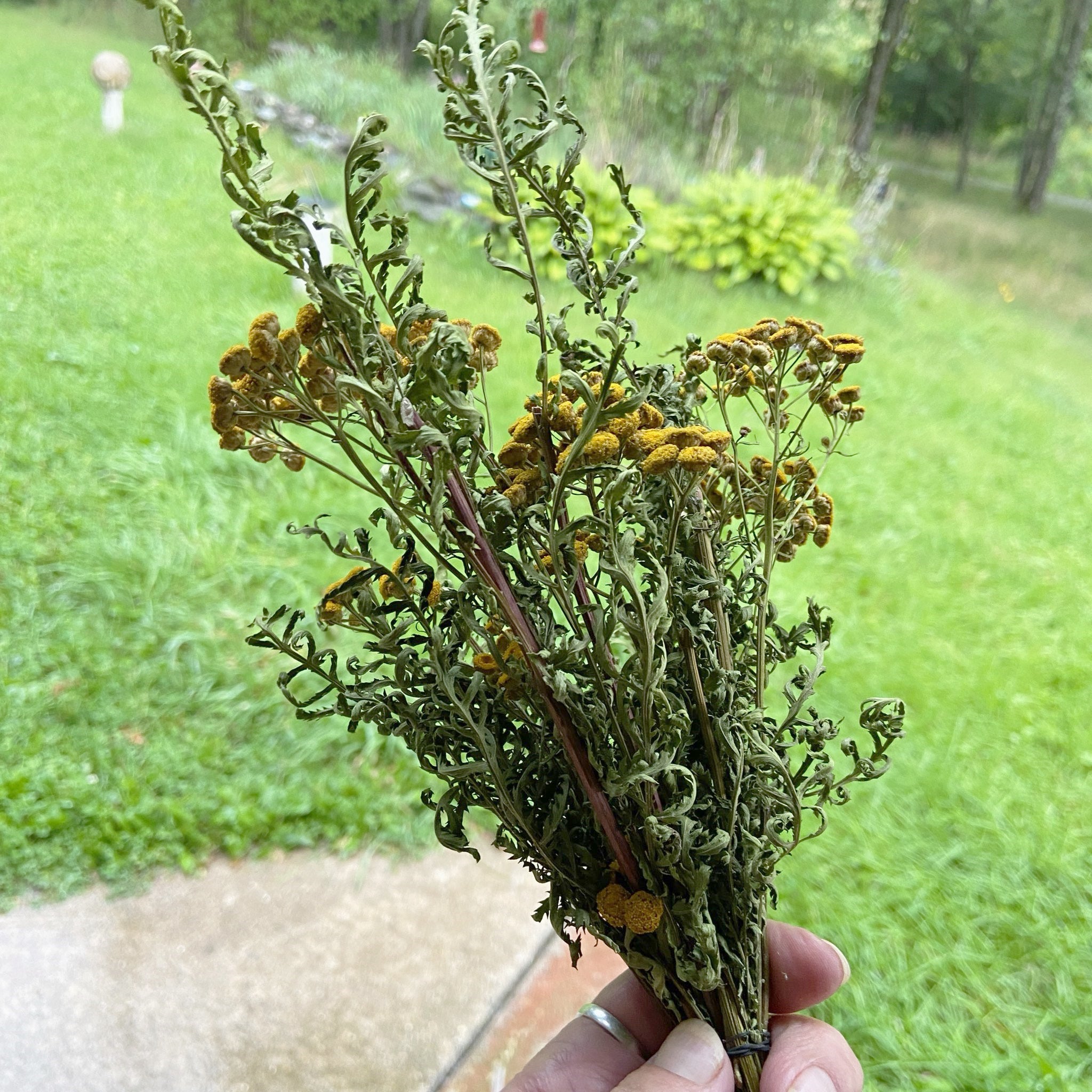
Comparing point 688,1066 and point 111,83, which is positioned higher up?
point 111,83

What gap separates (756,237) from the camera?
15.3 ft

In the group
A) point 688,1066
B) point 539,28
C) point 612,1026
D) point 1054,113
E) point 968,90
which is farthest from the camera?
point 968,90

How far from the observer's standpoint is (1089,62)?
27.0 feet

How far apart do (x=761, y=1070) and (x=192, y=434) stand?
2.25 m

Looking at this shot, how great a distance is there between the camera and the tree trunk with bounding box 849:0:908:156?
23.4ft

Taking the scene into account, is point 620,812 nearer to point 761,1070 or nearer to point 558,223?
point 761,1070

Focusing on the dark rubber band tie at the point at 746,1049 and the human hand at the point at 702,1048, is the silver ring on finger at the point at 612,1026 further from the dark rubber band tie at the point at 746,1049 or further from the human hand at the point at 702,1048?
the dark rubber band tie at the point at 746,1049

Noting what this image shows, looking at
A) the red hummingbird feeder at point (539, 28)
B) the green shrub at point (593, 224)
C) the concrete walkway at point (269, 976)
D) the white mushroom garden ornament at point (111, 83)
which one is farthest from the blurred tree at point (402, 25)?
the concrete walkway at point (269, 976)

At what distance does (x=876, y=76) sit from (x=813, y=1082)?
27.1 ft

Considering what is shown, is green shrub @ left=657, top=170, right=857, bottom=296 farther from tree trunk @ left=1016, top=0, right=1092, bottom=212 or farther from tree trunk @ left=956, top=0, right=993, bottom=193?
tree trunk @ left=956, top=0, right=993, bottom=193

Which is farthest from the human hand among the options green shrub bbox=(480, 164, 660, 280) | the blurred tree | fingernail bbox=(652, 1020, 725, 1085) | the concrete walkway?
the blurred tree

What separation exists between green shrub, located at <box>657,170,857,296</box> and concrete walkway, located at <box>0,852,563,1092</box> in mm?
3945

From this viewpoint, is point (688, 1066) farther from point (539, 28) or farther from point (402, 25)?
point (402, 25)

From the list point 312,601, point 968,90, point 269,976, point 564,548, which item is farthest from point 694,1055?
point 968,90
